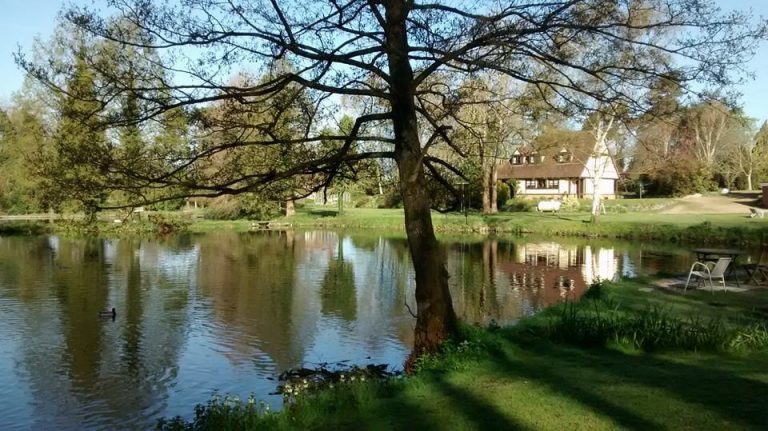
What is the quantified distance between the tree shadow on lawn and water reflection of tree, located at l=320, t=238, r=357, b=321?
30.2 ft

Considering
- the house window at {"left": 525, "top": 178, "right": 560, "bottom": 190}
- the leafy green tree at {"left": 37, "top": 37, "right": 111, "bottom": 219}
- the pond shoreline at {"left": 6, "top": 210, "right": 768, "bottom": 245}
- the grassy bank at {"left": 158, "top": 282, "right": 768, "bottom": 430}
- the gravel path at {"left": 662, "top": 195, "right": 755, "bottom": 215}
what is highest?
the house window at {"left": 525, "top": 178, "right": 560, "bottom": 190}

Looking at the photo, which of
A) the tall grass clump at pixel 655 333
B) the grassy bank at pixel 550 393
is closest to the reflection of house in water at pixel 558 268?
the tall grass clump at pixel 655 333

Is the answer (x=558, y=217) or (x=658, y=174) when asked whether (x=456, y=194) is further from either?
(x=658, y=174)

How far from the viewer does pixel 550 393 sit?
657 cm

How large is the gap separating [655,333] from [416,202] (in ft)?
12.4

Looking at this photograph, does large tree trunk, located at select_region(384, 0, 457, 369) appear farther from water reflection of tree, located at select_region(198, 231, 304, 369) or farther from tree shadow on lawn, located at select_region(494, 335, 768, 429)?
water reflection of tree, located at select_region(198, 231, 304, 369)

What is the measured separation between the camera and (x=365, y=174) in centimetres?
1145

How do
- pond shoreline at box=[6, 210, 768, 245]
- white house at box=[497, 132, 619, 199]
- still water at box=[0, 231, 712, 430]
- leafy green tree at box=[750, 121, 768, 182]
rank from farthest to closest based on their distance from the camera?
white house at box=[497, 132, 619, 199]
leafy green tree at box=[750, 121, 768, 182]
pond shoreline at box=[6, 210, 768, 245]
still water at box=[0, 231, 712, 430]

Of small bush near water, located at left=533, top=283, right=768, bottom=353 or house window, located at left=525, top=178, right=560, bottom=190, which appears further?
house window, located at left=525, top=178, right=560, bottom=190

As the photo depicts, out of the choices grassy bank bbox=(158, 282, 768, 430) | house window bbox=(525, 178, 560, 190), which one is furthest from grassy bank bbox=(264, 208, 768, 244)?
grassy bank bbox=(158, 282, 768, 430)

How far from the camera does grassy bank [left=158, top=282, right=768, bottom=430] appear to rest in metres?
5.71

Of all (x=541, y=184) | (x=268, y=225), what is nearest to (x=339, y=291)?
(x=268, y=225)

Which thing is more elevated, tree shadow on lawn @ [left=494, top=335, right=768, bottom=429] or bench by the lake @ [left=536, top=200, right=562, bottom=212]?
bench by the lake @ [left=536, top=200, right=562, bottom=212]

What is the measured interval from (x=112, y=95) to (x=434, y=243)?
499cm
